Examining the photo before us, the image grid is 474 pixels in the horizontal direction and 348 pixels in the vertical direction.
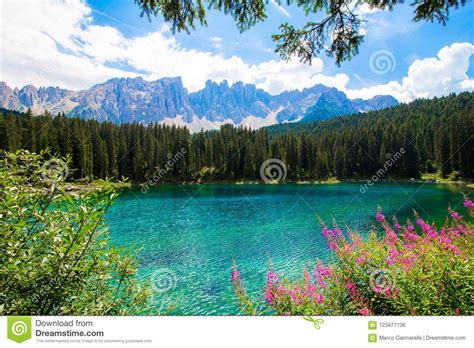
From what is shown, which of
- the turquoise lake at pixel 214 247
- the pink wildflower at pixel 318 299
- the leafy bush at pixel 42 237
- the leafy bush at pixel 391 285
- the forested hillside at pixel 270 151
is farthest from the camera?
the forested hillside at pixel 270 151

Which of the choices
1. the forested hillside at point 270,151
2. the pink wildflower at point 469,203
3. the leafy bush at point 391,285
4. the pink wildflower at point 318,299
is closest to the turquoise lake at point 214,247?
the leafy bush at point 391,285

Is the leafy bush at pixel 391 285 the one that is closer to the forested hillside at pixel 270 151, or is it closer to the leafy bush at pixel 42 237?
the leafy bush at pixel 42 237

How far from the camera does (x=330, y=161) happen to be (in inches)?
3639

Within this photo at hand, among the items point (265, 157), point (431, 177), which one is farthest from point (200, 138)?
point (431, 177)

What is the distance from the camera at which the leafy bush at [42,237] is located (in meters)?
2.22

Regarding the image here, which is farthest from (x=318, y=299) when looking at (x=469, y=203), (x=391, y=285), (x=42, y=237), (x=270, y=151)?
(x=270, y=151)

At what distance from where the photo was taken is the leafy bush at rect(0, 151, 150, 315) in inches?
87.4

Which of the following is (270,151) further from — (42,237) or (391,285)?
(42,237)

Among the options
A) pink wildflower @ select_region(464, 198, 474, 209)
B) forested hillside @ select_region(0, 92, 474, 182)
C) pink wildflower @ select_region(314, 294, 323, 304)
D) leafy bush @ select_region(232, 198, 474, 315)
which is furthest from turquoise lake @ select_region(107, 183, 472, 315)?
forested hillside @ select_region(0, 92, 474, 182)

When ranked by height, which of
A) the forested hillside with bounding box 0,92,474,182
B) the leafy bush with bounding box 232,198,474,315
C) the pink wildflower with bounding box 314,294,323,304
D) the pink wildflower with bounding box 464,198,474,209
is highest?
the forested hillside with bounding box 0,92,474,182

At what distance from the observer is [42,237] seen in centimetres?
232

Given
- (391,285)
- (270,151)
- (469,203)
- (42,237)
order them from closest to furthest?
(42,237) < (391,285) < (469,203) < (270,151)

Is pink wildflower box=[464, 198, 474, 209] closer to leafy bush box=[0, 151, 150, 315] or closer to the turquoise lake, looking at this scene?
the turquoise lake

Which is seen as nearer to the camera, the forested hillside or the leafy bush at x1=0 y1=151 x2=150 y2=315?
the leafy bush at x1=0 y1=151 x2=150 y2=315
